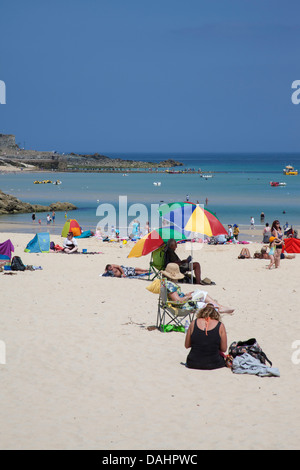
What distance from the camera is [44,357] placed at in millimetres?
7527

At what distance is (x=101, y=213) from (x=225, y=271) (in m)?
25.6

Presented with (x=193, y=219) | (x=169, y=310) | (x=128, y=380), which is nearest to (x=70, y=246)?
(x=193, y=219)

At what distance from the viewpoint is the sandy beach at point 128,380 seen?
5.45 m

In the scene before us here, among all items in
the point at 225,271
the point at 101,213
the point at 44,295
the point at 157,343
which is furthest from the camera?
the point at 101,213

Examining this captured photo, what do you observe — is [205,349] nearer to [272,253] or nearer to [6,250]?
[272,253]

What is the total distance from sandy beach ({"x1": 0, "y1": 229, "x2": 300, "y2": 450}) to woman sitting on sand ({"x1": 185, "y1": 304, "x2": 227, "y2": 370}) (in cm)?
15

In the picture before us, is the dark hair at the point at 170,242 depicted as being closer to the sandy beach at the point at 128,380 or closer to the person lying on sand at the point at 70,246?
the sandy beach at the point at 128,380

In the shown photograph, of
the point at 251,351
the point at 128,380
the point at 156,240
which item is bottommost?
the point at 128,380

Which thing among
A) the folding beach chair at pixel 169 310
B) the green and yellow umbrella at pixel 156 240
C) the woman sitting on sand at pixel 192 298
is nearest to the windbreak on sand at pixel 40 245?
the green and yellow umbrella at pixel 156 240

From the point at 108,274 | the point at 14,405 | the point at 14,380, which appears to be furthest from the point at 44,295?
the point at 14,405

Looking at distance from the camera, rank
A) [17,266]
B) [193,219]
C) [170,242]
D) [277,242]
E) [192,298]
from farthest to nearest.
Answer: [277,242] < [17,266] < [193,219] < [170,242] < [192,298]

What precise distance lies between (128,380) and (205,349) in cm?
101

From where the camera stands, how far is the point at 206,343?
716 cm
